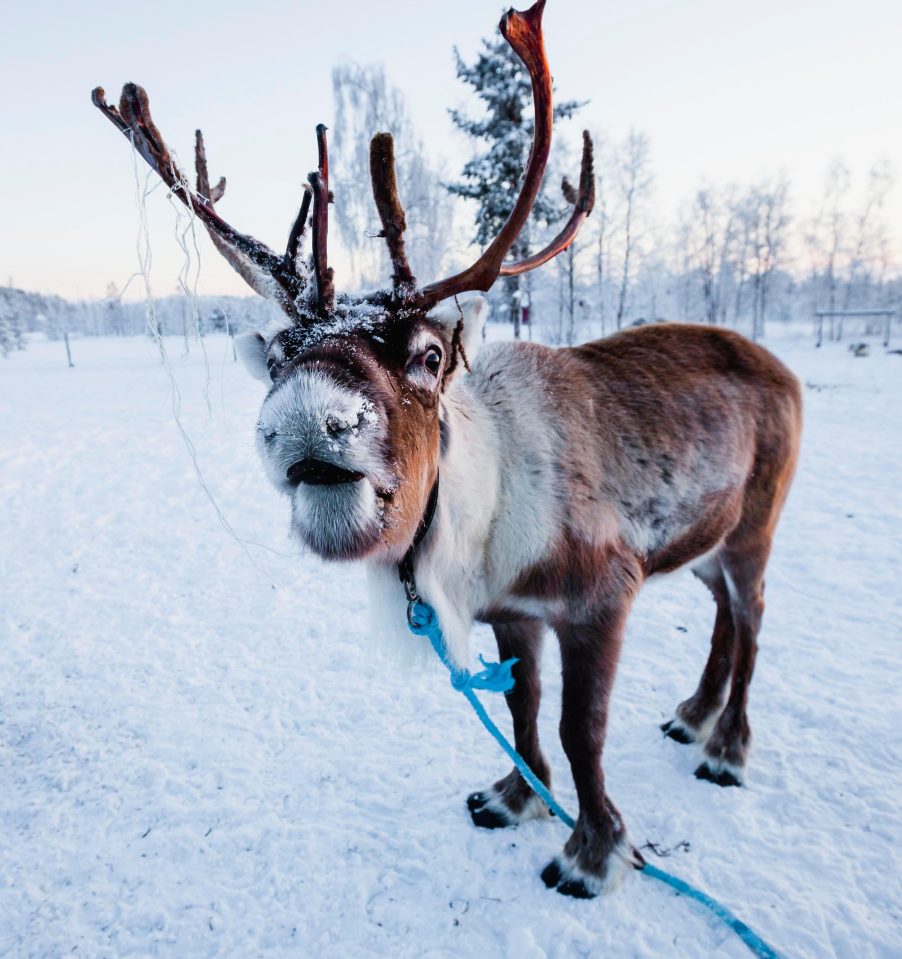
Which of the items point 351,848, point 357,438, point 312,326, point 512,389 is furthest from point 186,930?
point 512,389

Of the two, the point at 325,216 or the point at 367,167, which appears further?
the point at 367,167

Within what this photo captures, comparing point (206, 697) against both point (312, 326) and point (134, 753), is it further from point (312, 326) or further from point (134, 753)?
point (312, 326)

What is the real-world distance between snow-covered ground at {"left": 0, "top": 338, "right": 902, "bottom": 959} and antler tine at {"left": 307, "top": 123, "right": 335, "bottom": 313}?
2.32 ft

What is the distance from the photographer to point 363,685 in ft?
12.7

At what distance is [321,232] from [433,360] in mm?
496

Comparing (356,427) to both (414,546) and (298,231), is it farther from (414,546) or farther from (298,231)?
(298,231)

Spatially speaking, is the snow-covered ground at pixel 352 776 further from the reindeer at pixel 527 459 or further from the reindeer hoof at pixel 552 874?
the reindeer at pixel 527 459

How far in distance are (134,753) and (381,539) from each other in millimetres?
2652

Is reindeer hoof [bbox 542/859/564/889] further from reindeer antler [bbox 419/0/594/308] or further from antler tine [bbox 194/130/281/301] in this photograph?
antler tine [bbox 194/130/281/301]

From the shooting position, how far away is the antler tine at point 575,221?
2.38 meters

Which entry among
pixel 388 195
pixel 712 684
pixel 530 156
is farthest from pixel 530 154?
pixel 712 684

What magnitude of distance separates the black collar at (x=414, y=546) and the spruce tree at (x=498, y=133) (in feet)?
49.2

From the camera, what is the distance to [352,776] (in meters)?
3.04

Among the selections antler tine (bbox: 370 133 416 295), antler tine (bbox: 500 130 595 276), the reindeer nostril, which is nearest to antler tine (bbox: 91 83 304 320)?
antler tine (bbox: 370 133 416 295)
